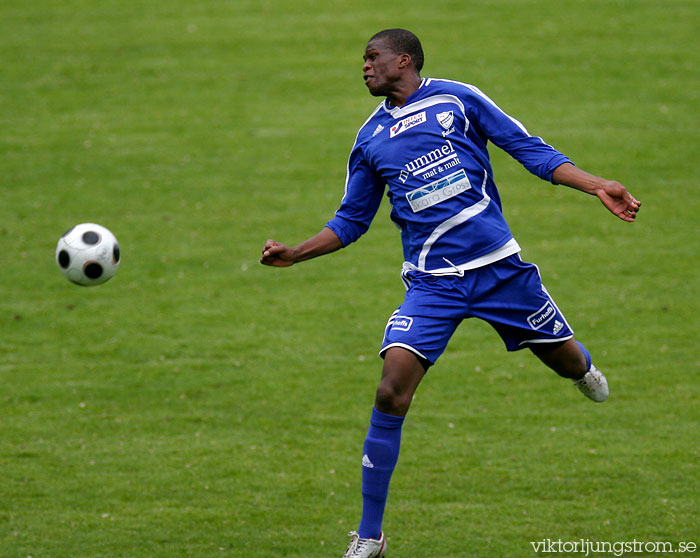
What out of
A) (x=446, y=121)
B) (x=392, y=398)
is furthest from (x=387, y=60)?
(x=392, y=398)

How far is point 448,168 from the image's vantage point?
6.05m

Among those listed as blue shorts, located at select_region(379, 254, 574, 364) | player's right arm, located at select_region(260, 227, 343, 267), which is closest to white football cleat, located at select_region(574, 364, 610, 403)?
blue shorts, located at select_region(379, 254, 574, 364)

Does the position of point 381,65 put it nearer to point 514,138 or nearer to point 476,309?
point 514,138

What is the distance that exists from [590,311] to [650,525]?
13.6ft

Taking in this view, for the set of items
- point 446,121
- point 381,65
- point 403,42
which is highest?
point 403,42

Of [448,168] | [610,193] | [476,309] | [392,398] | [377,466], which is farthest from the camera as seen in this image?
[476,309]

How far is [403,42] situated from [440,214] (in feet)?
3.76

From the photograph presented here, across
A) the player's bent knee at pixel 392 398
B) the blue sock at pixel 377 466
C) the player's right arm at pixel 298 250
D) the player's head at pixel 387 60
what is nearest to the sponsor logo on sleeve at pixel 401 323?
the player's bent knee at pixel 392 398

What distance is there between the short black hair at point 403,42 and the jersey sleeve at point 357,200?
685 millimetres

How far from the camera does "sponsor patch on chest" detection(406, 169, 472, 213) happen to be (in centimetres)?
604

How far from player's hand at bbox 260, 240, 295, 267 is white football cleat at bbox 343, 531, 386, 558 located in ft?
5.77

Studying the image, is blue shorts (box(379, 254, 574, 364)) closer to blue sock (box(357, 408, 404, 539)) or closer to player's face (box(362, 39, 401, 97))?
blue sock (box(357, 408, 404, 539))

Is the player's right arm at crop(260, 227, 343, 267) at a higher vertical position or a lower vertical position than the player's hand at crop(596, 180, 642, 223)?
lower

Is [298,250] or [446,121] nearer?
[446,121]
